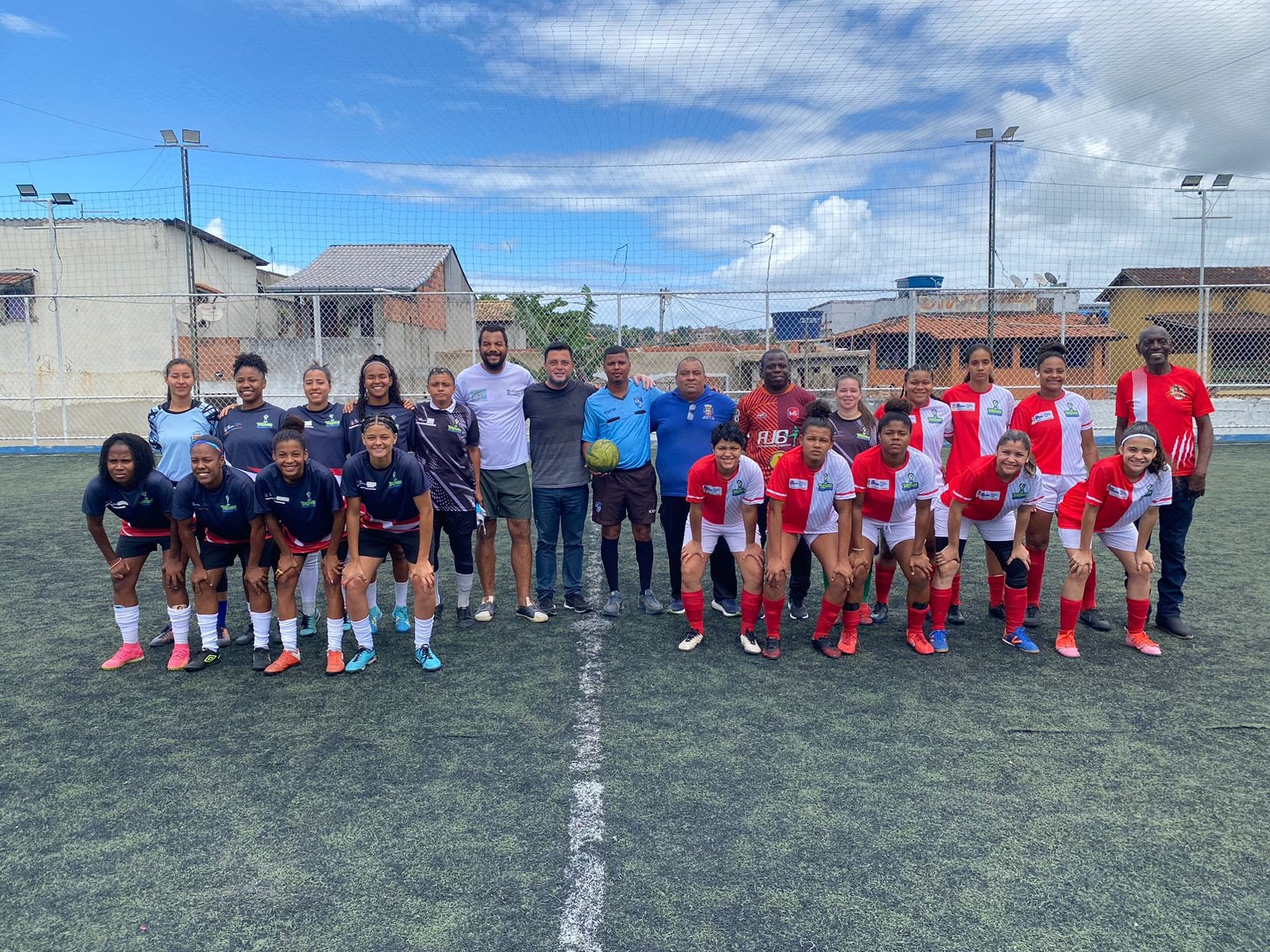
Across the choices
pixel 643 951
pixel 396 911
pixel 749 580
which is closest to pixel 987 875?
pixel 643 951

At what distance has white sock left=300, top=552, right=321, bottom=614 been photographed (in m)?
5.39

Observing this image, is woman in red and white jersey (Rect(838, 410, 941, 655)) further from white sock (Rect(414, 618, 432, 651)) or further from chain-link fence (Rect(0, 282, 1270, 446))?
chain-link fence (Rect(0, 282, 1270, 446))

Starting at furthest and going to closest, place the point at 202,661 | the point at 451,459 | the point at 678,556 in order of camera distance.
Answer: the point at 678,556, the point at 451,459, the point at 202,661

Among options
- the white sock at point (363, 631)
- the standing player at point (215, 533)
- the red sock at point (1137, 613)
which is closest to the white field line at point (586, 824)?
the white sock at point (363, 631)

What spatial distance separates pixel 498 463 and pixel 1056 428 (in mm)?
3718

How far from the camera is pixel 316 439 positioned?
5496 millimetres

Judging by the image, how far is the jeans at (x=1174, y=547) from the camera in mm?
5402

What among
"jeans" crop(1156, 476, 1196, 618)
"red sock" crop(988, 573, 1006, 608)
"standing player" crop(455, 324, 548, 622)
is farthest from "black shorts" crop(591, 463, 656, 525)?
"jeans" crop(1156, 476, 1196, 618)

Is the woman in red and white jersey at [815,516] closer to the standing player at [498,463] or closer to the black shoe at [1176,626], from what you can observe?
the standing player at [498,463]

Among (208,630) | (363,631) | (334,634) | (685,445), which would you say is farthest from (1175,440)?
(208,630)

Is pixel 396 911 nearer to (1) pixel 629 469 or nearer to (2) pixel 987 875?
(2) pixel 987 875

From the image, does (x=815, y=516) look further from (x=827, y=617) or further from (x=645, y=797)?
(x=645, y=797)

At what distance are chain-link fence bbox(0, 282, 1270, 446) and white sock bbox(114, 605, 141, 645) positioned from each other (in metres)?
8.53

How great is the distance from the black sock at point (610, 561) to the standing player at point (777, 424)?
1020 millimetres
